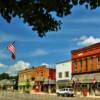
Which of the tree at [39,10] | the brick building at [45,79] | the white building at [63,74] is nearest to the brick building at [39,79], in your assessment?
the brick building at [45,79]

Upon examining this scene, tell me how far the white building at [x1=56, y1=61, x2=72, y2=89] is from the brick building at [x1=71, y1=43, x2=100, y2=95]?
2.81m

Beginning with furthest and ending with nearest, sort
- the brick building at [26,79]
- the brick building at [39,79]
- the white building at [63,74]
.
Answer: the brick building at [26,79] < the brick building at [39,79] < the white building at [63,74]

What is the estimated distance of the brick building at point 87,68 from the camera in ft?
240

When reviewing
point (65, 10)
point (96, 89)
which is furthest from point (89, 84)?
point (65, 10)

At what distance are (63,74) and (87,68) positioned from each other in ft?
44.6

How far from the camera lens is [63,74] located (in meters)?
88.6

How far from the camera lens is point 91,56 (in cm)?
7475

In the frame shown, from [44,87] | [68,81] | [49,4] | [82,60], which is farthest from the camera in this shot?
[44,87]

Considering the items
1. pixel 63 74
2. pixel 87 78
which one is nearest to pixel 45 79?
pixel 63 74

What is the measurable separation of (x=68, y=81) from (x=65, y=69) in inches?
145

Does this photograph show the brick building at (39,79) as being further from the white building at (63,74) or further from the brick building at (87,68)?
the brick building at (87,68)

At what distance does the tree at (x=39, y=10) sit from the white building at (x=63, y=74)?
252 ft


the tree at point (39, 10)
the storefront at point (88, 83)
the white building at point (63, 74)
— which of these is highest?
the white building at point (63, 74)

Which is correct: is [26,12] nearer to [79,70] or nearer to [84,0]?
[84,0]
